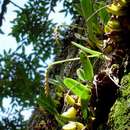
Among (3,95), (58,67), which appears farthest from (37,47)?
(58,67)

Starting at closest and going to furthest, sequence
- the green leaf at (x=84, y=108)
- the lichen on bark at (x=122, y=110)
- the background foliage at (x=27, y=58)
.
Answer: the lichen on bark at (x=122, y=110) → the green leaf at (x=84, y=108) → the background foliage at (x=27, y=58)

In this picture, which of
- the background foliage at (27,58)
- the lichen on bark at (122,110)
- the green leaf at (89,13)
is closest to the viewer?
the lichen on bark at (122,110)

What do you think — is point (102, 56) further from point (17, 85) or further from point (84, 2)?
point (17, 85)

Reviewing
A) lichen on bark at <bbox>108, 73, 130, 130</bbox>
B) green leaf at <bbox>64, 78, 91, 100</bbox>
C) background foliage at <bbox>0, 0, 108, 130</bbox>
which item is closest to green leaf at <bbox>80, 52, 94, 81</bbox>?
green leaf at <bbox>64, 78, 91, 100</bbox>

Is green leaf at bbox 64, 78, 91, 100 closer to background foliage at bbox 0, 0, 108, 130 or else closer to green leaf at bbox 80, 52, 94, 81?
green leaf at bbox 80, 52, 94, 81

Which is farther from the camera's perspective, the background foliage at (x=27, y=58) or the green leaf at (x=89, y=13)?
the background foliage at (x=27, y=58)

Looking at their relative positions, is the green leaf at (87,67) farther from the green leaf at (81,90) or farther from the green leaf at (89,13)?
the green leaf at (89,13)

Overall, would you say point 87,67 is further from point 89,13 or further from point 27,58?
point 27,58

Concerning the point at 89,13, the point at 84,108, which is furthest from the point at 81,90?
the point at 89,13

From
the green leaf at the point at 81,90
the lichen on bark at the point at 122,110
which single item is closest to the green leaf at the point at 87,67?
the green leaf at the point at 81,90
